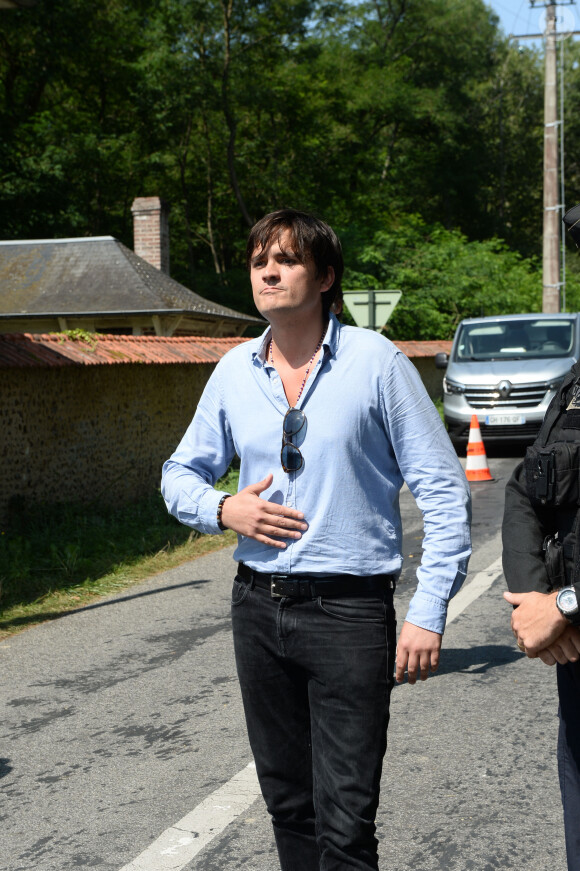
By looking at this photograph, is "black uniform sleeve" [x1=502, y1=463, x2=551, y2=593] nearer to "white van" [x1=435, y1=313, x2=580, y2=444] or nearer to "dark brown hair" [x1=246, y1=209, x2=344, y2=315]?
"dark brown hair" [x1=246, y1=209, x2=344, y2=315]

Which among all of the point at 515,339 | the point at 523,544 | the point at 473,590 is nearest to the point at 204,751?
the point at 523,544

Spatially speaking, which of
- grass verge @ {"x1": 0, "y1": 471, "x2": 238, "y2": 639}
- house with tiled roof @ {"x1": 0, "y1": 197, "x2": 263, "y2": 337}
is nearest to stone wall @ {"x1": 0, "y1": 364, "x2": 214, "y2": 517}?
grass verge @ {"x1": 0, "y1": 471, "x2": 238, "y2": 639}

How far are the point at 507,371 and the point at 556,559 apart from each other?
1430 cm

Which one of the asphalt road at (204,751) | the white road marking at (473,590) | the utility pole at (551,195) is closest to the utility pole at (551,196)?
the utility pole at (551,195)

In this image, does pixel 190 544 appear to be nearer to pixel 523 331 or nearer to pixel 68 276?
pixel 523 331

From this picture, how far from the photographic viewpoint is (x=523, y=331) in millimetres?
17500

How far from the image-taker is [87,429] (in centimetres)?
1253

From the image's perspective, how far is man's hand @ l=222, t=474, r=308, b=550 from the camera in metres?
2.40

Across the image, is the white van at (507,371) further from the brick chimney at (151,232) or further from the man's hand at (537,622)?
the brick chimney at (151,232)

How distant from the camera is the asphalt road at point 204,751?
3.49 m

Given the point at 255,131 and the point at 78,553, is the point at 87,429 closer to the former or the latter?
the point at 78,553

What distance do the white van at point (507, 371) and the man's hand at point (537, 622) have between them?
13.7 meters

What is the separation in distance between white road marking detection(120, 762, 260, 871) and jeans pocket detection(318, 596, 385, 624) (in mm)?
1408

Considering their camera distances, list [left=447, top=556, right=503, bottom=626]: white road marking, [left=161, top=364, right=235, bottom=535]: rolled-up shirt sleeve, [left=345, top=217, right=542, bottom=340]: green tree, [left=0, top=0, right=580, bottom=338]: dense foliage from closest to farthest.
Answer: [left=161, top=364, right=235, bottom=535]: rolled-up shirt sleeve, [left=447, top=556, right=503, bottom=626]: white road marking, [left=345, top=217, right=542, bottom=340]: green tree, [left=0, top=0, right=580, bottom=338]: dense foliage
